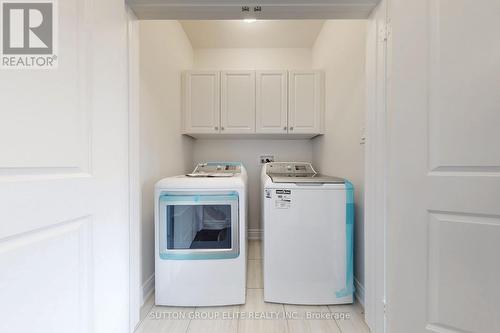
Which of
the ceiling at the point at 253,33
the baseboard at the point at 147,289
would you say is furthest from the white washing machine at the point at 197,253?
the ceiling at the point at 253,33

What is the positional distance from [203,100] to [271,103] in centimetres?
79

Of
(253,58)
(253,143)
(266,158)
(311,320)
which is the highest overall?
(253,58)

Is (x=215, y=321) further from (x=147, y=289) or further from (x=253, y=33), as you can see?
(x=253, y=33)

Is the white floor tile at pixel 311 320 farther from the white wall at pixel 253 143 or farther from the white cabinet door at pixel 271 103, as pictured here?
the white cabinet door at pixel 271 103

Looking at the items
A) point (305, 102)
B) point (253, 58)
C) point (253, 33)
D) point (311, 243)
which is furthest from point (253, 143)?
point (311, 243)

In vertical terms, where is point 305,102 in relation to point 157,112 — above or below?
above

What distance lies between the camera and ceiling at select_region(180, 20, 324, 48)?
2.49 m

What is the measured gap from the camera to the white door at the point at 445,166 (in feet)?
2.85

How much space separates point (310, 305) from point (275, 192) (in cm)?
84

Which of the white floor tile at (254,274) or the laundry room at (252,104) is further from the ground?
the laundry room at (252,104)

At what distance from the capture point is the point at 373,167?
129cm

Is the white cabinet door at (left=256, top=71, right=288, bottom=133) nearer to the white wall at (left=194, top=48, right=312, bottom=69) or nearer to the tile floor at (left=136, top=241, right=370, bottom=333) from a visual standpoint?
the white wall at (left=194, top=48, right=312, bottom=69)

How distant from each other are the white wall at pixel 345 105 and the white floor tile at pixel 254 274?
0.78 m

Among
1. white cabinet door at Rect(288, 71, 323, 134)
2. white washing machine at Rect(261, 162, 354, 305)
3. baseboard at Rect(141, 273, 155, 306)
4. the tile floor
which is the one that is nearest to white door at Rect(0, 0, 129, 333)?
the tile floor
